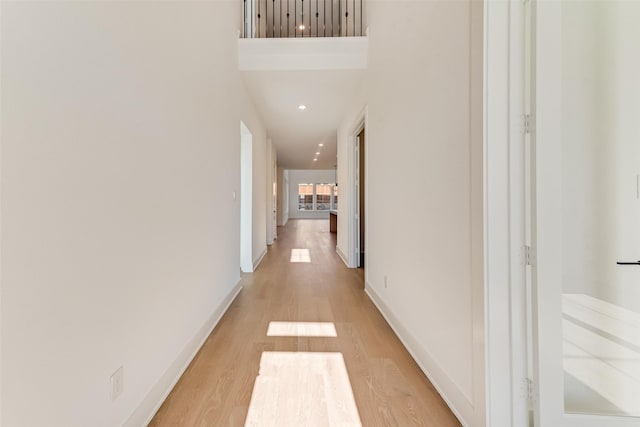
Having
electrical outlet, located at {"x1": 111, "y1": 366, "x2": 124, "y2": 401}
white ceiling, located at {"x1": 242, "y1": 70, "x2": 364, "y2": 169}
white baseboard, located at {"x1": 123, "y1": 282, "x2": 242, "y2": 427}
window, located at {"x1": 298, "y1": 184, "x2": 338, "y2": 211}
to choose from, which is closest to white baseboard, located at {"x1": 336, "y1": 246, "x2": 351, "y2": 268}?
white ceiling, located at {"x1": 242, "y1": 70, "x2": 364, "y2": 169}

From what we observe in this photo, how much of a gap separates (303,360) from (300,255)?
3757mm

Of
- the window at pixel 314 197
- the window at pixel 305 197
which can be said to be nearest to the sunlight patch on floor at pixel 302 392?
the window at pixel 314 197

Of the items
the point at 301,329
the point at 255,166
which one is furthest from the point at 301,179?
the point at 301,329

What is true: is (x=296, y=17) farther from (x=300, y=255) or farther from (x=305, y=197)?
(x=305, y=197)

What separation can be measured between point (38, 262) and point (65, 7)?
0.81 metres

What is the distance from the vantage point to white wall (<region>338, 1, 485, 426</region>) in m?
1.28

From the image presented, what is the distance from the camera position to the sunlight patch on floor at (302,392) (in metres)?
1.38

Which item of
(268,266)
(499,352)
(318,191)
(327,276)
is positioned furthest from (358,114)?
(318,191)

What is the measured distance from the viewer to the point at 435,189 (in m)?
1.65

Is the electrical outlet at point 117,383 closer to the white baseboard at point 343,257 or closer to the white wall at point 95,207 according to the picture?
the white wall at point 95,207

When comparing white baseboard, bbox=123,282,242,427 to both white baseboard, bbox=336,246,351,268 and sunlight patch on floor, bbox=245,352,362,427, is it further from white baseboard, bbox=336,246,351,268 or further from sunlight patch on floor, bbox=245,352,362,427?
white baseboard, bbox=336,246,351,268

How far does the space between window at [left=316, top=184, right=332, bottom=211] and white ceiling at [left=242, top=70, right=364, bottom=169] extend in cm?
1025

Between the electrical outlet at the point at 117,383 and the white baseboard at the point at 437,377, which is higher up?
the electrical outlet at the point at 117,383

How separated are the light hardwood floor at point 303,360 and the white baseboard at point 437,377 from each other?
0.13ft
